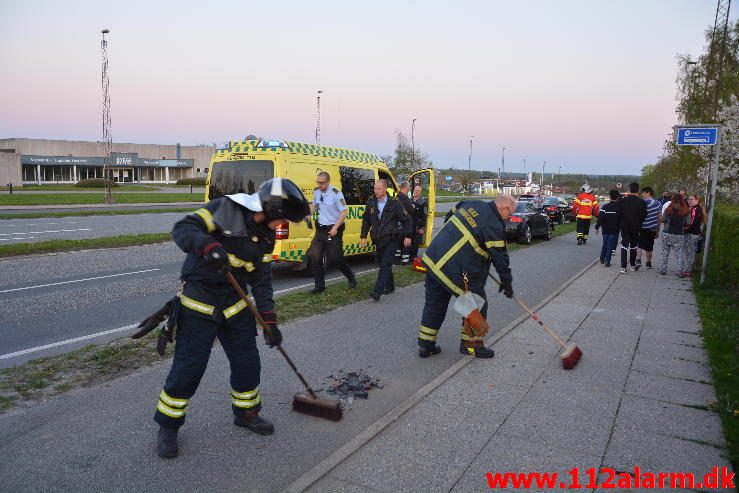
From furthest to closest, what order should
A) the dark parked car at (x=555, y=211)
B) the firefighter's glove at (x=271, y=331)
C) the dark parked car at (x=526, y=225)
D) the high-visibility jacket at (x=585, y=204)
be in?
the dark parked car at (x=555, y=211)
the dark parked car at (x=526, y=225)
the high-visibility jacket at (x=585, y=204)
the firefighter's glove at (x=271, y=331)

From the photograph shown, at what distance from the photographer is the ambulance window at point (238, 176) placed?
985cm

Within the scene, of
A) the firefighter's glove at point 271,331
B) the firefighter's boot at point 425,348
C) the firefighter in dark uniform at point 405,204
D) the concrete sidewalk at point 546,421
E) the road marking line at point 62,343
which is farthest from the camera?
the firefighter in dark uniform at point 405,204

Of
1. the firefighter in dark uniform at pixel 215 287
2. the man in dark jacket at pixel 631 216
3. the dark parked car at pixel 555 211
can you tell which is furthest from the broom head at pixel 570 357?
the dark parked car at pixel 555 211

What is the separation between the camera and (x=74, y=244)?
13430 millimetres

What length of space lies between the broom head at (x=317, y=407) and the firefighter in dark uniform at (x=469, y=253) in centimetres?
182

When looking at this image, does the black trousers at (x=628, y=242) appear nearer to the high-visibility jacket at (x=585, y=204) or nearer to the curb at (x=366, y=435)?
the high-visibility jacket at (x=585, y=204)

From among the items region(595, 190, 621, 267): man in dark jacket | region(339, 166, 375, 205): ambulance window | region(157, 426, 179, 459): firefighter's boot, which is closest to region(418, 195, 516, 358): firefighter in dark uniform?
region(157, 426, 179, 459): firefighter's boot

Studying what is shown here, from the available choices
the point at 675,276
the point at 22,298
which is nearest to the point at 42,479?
the point at 22,298

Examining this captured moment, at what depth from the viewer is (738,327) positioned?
6770mm

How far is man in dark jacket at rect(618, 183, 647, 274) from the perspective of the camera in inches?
452

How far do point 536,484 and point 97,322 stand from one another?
580cm

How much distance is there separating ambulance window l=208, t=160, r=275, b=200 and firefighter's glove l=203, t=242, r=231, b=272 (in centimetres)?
661

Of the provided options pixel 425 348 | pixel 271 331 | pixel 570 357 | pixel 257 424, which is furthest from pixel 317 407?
pixel 570 357

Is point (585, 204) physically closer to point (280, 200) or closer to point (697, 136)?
point (697, 136)
